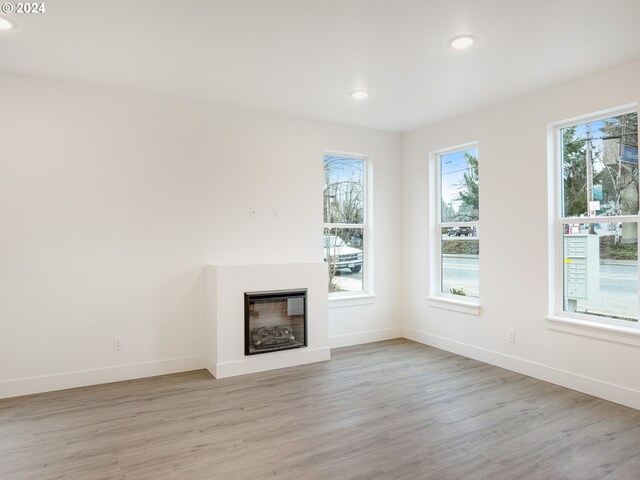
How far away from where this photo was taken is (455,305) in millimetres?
4688

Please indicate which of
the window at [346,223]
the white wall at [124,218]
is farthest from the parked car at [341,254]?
the white wall at [124,218]

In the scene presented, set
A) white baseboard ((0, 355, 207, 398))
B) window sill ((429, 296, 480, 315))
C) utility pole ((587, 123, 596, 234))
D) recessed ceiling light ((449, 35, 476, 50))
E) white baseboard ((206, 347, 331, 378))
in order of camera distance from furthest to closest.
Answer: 1. window sill ((429, 296, 480, 315))
2. white baseboard ((206, 347, 331, 378))
3. utility pole ((587, 123, 596, 234))
4. white baseboard ((0, 355, 207, 398))
5. recessed ceiling light ((449, 35, 476, 50))

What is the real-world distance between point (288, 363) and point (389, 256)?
2.02m

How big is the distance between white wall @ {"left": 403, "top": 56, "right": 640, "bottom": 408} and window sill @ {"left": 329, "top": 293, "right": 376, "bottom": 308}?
0.79 m

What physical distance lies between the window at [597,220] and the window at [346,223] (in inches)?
87.5

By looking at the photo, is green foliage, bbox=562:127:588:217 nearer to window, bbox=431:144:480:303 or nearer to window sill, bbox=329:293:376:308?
window, bbox=431:144:480:303

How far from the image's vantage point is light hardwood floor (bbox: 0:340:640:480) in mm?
2348

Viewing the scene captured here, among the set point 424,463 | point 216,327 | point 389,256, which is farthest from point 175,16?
point 389,256

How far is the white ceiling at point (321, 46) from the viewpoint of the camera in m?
2.47

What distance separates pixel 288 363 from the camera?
4.20 metres

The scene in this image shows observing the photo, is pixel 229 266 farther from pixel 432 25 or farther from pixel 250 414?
pixel 432 25

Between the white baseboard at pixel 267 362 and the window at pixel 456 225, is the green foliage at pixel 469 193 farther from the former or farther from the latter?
the white baseboard at pixel 267 362

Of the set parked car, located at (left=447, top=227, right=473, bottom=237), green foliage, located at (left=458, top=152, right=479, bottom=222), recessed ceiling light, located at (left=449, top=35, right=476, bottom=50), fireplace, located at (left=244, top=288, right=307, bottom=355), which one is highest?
recessed ceiling light, located at (left=449, top=35, right=476, bottom=50)

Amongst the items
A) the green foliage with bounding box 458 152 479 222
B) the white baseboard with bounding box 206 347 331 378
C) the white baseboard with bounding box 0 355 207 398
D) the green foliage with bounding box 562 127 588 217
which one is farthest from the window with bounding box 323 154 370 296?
the green foliage with bounding box 562 127 588 217
